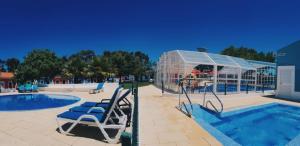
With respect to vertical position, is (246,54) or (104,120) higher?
(246,54)

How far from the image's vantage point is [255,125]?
8.41 meters

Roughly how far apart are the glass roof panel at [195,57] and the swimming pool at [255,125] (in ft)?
16.1

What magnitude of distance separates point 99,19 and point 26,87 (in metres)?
17.0

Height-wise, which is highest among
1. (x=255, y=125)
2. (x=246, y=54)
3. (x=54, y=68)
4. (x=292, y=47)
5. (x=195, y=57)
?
(x=246, y=54)

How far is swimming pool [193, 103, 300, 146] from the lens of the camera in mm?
6150

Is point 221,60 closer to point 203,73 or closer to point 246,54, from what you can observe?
point 203,73

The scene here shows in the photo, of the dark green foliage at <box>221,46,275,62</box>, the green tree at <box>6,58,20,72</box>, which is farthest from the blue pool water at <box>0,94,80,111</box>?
the green tree at <box>6,58,20,72</box>

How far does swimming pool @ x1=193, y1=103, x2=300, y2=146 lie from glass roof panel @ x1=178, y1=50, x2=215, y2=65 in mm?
4898

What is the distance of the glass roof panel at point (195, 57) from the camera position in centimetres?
1475

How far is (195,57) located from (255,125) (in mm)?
7755

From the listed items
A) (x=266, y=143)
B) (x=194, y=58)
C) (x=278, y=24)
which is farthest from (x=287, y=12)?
(x=266, y=143)

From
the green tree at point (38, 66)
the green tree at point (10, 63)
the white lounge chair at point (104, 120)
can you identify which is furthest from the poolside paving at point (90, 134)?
the green tree at point (10, 63)

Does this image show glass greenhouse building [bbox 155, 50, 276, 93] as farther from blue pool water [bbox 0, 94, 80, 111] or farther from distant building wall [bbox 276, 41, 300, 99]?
blue pool water [bbox 0, 94, 80, 111]

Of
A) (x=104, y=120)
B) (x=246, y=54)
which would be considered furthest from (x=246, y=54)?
(x=104, y=120)
